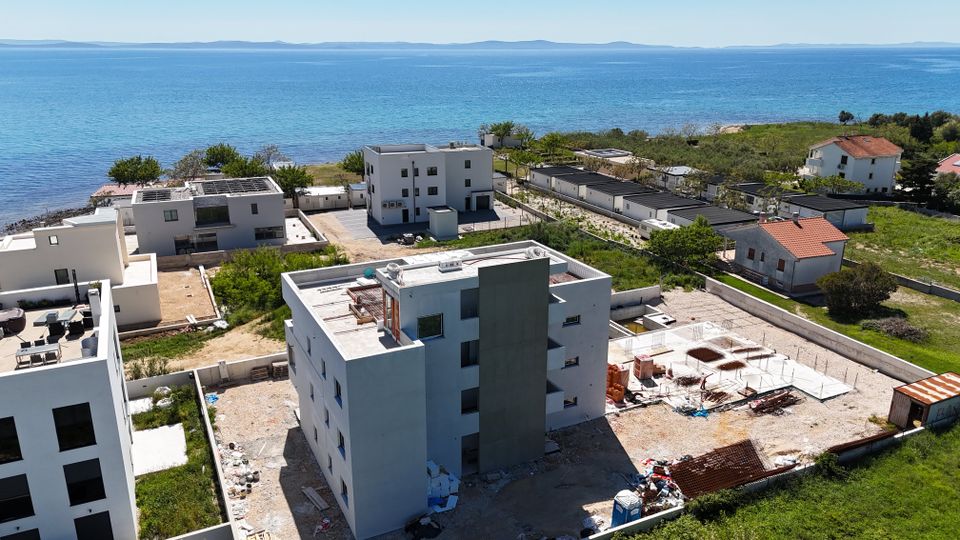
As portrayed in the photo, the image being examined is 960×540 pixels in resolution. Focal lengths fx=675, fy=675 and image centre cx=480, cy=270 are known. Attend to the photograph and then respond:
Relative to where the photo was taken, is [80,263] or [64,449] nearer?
[64,449]

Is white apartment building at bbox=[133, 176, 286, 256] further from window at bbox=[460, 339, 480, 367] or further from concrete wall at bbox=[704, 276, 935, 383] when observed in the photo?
window at bbox=[460, 339, 480, 367]

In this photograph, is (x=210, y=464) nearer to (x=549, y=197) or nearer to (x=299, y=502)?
(x=299, y=502)

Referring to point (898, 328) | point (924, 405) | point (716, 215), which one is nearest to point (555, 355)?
point (924, 405)

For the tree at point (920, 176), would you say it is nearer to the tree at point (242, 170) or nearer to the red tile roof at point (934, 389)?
the red tile roof at point (934, 389)

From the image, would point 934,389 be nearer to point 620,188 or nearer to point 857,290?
point 857,290

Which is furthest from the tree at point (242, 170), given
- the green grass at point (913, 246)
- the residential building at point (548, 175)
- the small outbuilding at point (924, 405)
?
the small outbuilding at point (924, 405)

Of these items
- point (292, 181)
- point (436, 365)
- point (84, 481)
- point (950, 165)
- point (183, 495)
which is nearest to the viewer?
point (84, 481)
